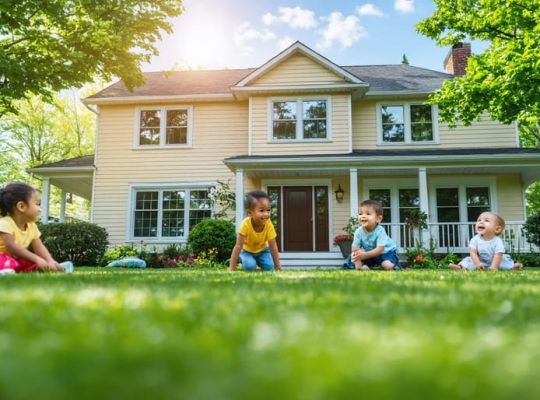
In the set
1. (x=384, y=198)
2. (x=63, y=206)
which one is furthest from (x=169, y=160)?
(x=384, y=198)

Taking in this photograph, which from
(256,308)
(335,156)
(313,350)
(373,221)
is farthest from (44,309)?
(335,156)

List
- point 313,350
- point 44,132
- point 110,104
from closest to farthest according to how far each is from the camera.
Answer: point 313,350 → point 110,104 → point 44,132

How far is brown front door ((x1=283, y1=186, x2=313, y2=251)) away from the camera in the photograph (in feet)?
53.3

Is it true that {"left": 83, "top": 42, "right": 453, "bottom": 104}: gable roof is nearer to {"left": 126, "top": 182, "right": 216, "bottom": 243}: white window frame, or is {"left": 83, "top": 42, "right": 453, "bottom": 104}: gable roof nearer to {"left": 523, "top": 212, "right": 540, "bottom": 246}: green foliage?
{"left": 126, "top": 182, "right": 216, "bottom": 243}: white window frame

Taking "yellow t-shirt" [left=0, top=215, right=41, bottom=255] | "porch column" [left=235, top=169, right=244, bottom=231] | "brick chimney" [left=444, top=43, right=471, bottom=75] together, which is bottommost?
"yellow t-shirt" [left=0, top=215, right=41, bottom=255]

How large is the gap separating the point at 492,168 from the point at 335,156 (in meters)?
5.22

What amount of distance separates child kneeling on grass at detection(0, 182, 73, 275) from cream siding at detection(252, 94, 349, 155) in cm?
1125

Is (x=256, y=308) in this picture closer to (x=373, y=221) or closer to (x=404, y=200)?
(x=373, y=221)

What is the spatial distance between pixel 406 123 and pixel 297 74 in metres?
4.38

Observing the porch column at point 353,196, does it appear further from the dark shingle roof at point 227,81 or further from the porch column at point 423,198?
the dark shingle roof at point 227,81

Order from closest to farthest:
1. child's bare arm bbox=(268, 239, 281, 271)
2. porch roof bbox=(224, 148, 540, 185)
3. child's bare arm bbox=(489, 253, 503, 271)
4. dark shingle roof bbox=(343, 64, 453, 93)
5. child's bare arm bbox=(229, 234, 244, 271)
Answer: child's bare arm bbox=(229, 234, 244, 271) → child's bare arm bbox=(268, 239, 281, 271) → child's bare arm bbox=(489, 253, 503, 271) → porch roof bbox=(224, 148, 540, 185) → dark shingle roof bbox=(343, 64, 453, 93)

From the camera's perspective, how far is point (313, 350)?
0.99 m

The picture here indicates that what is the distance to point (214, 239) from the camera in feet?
44.8

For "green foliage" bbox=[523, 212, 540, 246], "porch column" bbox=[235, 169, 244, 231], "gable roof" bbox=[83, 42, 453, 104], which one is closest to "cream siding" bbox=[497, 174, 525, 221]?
"green foliage" bbox=[523, 212, 540, 246]
